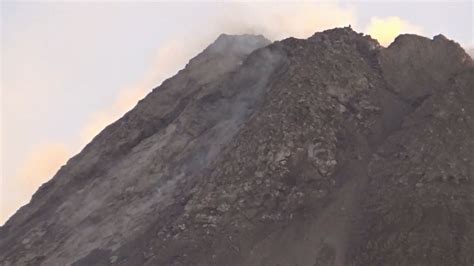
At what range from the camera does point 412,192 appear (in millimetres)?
36500

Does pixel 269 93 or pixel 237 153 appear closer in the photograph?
pixel 237 153

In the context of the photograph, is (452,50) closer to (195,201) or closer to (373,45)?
(373,45)

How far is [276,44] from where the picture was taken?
48.6 metres

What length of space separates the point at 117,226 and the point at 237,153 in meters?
6.91

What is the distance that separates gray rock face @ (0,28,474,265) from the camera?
117 feet

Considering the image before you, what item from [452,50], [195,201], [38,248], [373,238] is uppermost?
[38,248]

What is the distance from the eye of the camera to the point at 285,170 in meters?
39.3

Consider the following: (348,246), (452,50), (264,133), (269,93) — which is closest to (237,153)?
(264,133)

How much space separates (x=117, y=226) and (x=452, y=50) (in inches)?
849

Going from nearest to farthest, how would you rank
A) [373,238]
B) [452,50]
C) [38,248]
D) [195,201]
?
[373,238] < [195,201] < [38,248] < [452,50]

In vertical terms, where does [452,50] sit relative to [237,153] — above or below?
below

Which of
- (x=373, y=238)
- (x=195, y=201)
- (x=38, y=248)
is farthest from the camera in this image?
(x=38, y=248)

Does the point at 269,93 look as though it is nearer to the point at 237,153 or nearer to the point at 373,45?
the point at 237,153

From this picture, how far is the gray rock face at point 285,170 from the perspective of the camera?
35.6 metres
